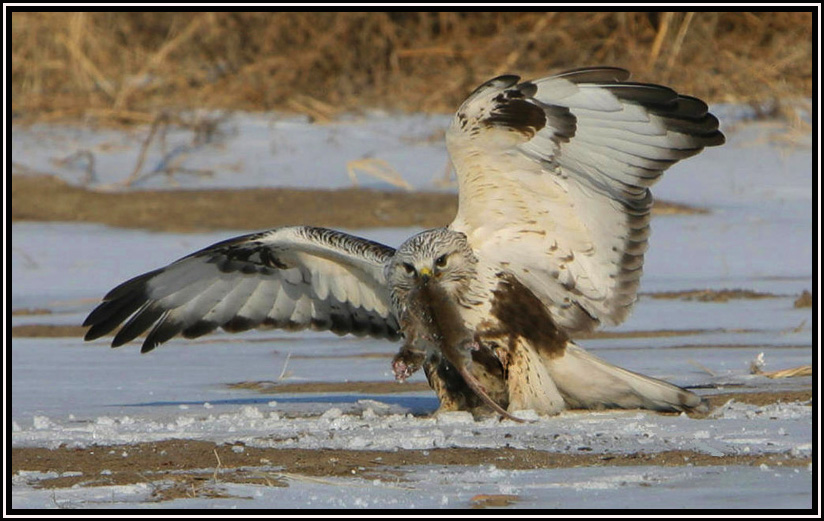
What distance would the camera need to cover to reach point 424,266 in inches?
200

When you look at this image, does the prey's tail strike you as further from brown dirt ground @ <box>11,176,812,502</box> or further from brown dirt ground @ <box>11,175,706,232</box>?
brown dirt ground @ <box>11,175,706,232</box>

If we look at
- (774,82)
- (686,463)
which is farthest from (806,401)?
(774,82)

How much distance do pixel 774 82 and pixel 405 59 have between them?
144 inches

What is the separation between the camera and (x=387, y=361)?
22.7 ft

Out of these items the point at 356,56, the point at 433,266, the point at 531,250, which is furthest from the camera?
the point at 356,56

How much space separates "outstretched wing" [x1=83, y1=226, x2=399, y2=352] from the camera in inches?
237

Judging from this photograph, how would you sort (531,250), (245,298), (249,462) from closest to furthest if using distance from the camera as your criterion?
(249,462), (531,250), (245,298)

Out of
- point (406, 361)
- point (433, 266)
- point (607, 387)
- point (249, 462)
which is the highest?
→ point (433, 266)

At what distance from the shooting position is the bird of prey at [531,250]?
5.16m

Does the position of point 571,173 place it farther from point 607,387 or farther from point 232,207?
point 232,207

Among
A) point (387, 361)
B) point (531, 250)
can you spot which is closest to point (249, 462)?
point (531, 250)

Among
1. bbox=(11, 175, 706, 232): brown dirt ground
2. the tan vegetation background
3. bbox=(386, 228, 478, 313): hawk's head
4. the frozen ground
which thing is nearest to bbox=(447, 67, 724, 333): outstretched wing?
bbox=(386, 228, 478, 313): hawk's head

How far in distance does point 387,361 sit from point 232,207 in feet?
13.6

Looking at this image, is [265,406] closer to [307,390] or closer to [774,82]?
[307,390]
